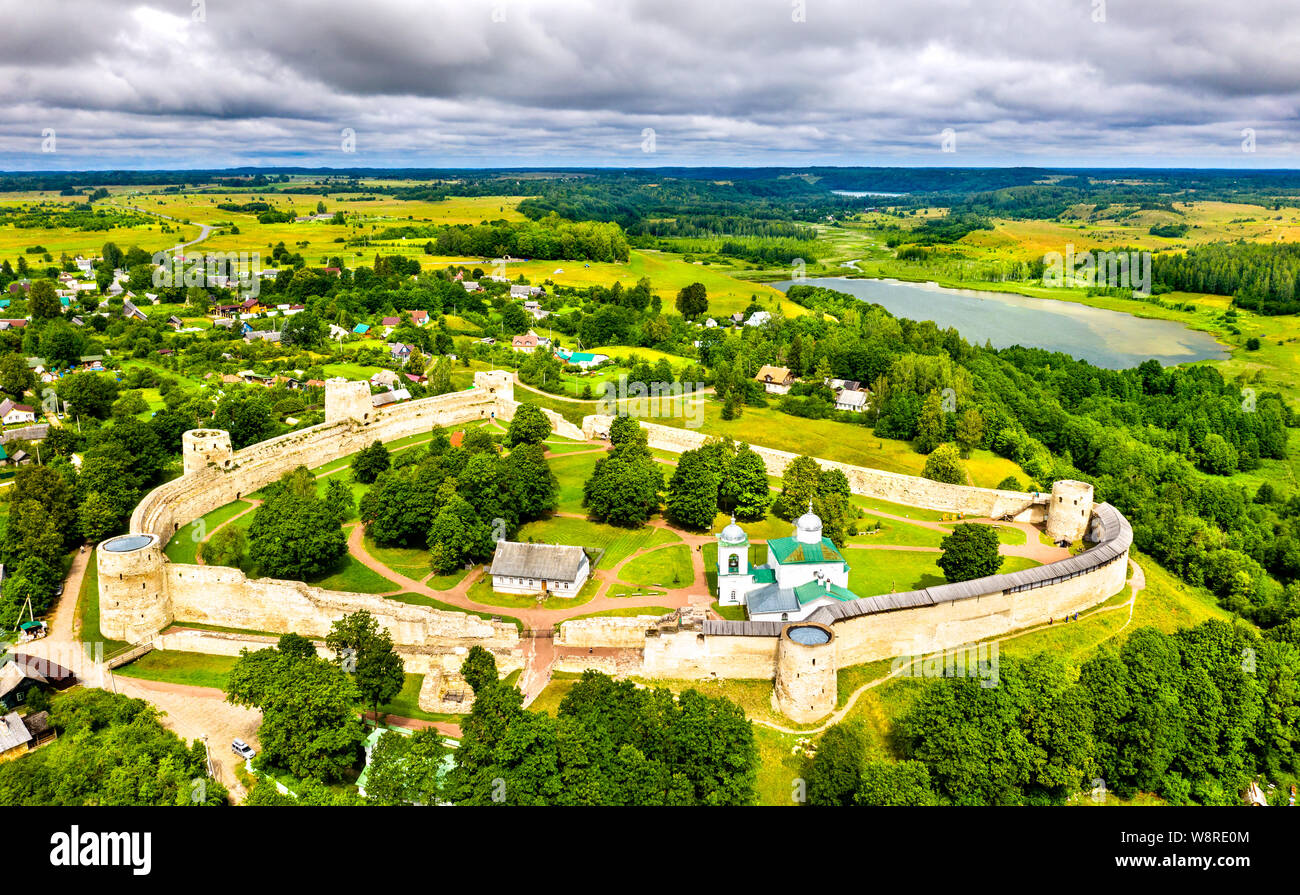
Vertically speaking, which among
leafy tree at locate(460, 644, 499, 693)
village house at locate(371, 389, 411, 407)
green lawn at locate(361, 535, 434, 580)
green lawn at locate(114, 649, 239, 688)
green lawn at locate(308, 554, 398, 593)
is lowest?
green lawn at locate(114, 649, 239, 688)

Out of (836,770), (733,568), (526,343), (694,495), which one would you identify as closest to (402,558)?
(694,495)

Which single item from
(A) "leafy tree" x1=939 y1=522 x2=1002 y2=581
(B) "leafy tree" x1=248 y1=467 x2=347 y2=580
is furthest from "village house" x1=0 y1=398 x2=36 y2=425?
(A) "leafy tree" x1=939 y1=522 x2=1002 y2=581

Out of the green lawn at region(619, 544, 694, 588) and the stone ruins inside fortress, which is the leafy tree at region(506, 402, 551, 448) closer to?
the green lawn at region(619, 544, 694, 588)

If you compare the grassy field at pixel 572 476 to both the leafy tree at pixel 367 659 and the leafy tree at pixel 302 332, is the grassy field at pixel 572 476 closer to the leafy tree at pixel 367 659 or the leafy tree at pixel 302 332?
the leafy tree at pixel 367 659

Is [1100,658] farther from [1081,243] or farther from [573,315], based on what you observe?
[1081,243]

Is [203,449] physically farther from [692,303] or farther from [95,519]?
[692,303]

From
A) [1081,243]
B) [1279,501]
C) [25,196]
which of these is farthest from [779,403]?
[25,196]
